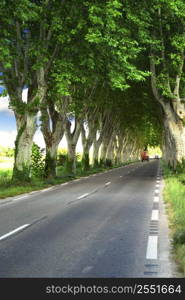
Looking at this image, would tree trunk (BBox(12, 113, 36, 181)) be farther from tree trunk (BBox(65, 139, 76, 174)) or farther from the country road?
tree trunk (BBox(65, 139, 76, 174))

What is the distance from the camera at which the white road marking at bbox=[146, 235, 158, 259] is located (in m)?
6.75

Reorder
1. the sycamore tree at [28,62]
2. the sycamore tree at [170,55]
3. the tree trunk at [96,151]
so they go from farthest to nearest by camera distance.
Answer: the tree trunk at [96,151], the sycamore tree at [170,55], the sycamore tree at [28,62]

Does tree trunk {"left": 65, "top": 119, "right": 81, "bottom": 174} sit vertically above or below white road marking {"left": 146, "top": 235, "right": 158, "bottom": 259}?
above

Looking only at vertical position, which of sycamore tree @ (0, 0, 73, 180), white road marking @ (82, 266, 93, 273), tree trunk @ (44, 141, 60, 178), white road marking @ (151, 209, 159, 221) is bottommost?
white road marking @ (82, 266, 93, 273)

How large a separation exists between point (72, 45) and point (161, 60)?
7785mm

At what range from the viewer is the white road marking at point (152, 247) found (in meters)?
6.75

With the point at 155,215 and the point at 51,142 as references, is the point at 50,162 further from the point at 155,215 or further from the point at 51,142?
the point at 155,215

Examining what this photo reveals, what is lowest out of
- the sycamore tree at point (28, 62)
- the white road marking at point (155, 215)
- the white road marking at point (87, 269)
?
the white road marking at point (87, 269)

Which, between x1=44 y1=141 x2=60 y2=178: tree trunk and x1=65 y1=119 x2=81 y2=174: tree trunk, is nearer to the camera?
x1=44 y1=141 x2=60 y2=178: tree trunk

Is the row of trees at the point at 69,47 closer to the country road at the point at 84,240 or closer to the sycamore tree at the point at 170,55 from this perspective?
the sycamore tree at the point at 170,55

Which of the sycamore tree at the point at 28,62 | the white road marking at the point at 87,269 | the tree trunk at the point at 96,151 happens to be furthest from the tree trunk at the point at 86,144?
the white road marking at the point at 87,269

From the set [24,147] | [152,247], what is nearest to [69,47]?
[24,147]

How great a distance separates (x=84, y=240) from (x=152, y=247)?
4.61 ft

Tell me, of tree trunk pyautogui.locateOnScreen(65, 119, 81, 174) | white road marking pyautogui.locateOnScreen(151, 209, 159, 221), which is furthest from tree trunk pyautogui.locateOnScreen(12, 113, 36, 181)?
tree trunk pyautogui.locateOnScreen(65, 119, 81, 174)
